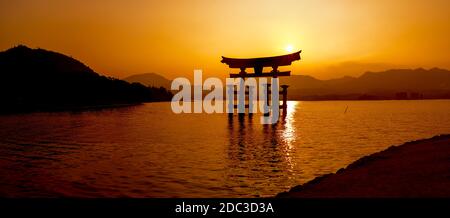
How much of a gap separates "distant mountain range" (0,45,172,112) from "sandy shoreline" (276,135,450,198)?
47681 millimetres

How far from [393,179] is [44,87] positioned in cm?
6000

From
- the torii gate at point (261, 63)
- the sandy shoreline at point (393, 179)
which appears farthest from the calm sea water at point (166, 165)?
the torii gate at point (261, 63)

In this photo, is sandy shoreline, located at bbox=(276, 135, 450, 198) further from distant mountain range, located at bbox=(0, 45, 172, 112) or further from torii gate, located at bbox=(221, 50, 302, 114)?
distant mountain range, located at bbox=(0, 45, 172, 112)

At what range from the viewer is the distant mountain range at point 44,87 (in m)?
51.7

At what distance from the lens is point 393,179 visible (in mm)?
7137

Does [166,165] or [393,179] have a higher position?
[393,179]

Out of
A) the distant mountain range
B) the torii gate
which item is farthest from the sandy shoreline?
the distant mountain range

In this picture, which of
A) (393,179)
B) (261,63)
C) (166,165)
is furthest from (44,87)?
(393,179)

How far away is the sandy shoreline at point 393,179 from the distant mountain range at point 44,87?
47.7 meters

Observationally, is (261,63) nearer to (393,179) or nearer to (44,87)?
(393,179)

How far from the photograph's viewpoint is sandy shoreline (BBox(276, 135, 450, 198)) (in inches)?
244

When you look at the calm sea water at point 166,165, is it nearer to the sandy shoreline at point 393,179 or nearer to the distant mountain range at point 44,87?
the sandy shoreline at point 393,179
